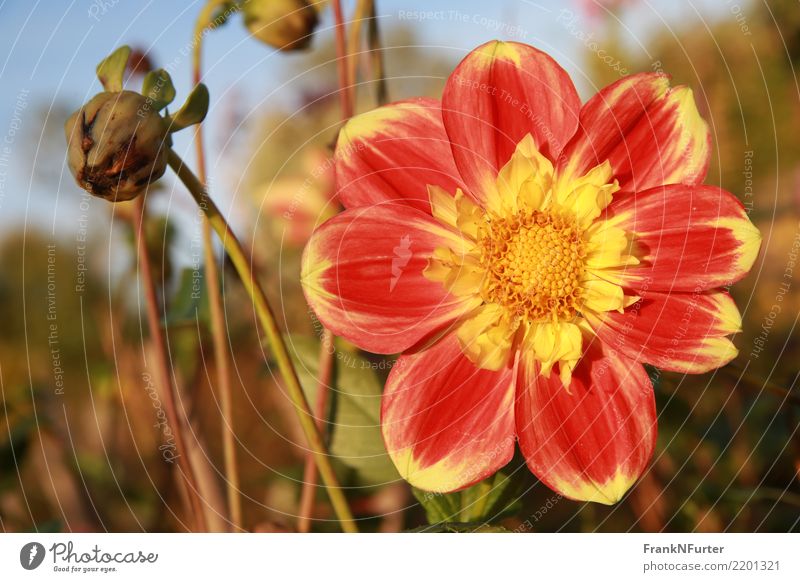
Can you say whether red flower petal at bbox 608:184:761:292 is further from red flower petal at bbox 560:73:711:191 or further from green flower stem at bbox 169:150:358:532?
green flower stem at bbox 169:150:358:532

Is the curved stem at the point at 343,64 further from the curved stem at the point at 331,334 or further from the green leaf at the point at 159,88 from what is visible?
the green leaf at the point at 159,88

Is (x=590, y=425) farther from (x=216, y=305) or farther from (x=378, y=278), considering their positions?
(x=216, y=305)

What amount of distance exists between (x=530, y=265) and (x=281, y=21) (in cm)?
27

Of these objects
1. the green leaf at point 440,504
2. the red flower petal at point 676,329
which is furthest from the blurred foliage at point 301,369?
the red flower petal at point 676,329

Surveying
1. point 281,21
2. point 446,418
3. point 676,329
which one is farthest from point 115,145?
point 676,329

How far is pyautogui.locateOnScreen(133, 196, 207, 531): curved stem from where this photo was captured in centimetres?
63

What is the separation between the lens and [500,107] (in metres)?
0.55

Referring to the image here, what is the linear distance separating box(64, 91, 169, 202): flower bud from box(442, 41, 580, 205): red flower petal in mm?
206

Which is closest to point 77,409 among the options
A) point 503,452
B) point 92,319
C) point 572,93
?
point 92,319

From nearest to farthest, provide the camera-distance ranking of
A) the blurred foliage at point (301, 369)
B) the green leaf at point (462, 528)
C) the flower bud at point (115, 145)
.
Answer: the flower bud at point (115, 145) < the green leaf at point (462, 528) < the blurred foliage at point (301, 369)

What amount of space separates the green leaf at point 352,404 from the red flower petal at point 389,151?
0.16m

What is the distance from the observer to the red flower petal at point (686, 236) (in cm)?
51

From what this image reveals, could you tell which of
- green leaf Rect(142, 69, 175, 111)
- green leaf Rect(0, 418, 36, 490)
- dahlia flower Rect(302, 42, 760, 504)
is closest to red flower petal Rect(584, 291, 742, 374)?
dahlia flower Rect(302, 42, 760, 504)
